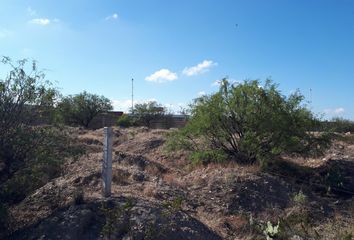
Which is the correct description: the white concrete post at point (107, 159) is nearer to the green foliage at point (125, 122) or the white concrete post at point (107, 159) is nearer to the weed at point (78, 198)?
the weed at point (78, 198)

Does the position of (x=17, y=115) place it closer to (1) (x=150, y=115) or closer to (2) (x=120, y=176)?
(2) (x=120, y=176)

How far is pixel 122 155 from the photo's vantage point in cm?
1653

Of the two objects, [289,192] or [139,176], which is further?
[289,192]

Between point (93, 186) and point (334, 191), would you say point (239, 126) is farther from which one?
point (93, 186)

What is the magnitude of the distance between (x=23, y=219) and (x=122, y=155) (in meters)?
8.52

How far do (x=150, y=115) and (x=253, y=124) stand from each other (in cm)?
3926

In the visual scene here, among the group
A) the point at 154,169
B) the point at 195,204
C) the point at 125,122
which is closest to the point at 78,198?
the point at 195,204

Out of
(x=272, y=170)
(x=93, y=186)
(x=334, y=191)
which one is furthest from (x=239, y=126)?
(x=93, y=186)

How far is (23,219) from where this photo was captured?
8.05 meters

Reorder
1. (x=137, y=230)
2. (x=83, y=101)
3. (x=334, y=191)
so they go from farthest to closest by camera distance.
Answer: (x=83, y=101) → (x=334, y=191) → (x=137, y=230)

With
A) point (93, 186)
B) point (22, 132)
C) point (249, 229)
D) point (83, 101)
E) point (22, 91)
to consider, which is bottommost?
point (249, 229)

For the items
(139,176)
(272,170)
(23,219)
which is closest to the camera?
(23,219)

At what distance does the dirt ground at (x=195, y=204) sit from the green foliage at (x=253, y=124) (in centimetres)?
84

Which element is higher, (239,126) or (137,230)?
(239,126)
